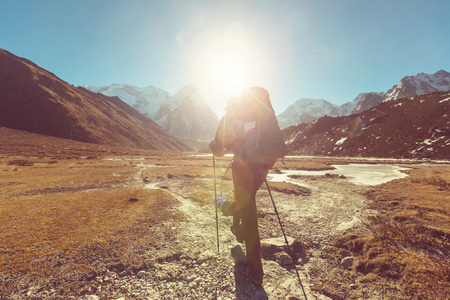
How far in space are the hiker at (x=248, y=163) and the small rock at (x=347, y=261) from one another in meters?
2.39

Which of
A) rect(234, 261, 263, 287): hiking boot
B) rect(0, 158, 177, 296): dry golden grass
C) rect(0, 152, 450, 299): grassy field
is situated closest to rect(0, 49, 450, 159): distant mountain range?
rect(0, 152, 450, 299): grassy field

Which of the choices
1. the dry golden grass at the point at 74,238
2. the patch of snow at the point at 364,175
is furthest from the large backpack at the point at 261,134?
the patch of snow at the point at 364,175

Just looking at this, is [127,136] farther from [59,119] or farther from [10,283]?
[10,283]

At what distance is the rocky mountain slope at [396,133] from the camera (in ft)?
185

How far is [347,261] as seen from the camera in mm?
5059

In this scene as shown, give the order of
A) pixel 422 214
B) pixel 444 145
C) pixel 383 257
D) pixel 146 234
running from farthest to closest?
pixel 444 145, pixel 422 214, pixel 146 234, pixel 383 257

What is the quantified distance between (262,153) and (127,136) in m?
182

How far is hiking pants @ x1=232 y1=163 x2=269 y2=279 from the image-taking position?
427 centimetres

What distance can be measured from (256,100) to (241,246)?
4.34m

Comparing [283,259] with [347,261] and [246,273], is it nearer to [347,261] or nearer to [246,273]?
[246,273]

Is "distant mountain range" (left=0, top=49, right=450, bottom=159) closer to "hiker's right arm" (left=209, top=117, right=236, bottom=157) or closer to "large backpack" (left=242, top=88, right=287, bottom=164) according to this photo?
"large backpack" (left=242, top=88, right=287, bottom=164)

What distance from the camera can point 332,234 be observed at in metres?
6.91

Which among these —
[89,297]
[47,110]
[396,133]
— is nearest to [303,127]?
[396,133]

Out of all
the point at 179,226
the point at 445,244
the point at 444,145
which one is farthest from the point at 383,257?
the point at 444,145
